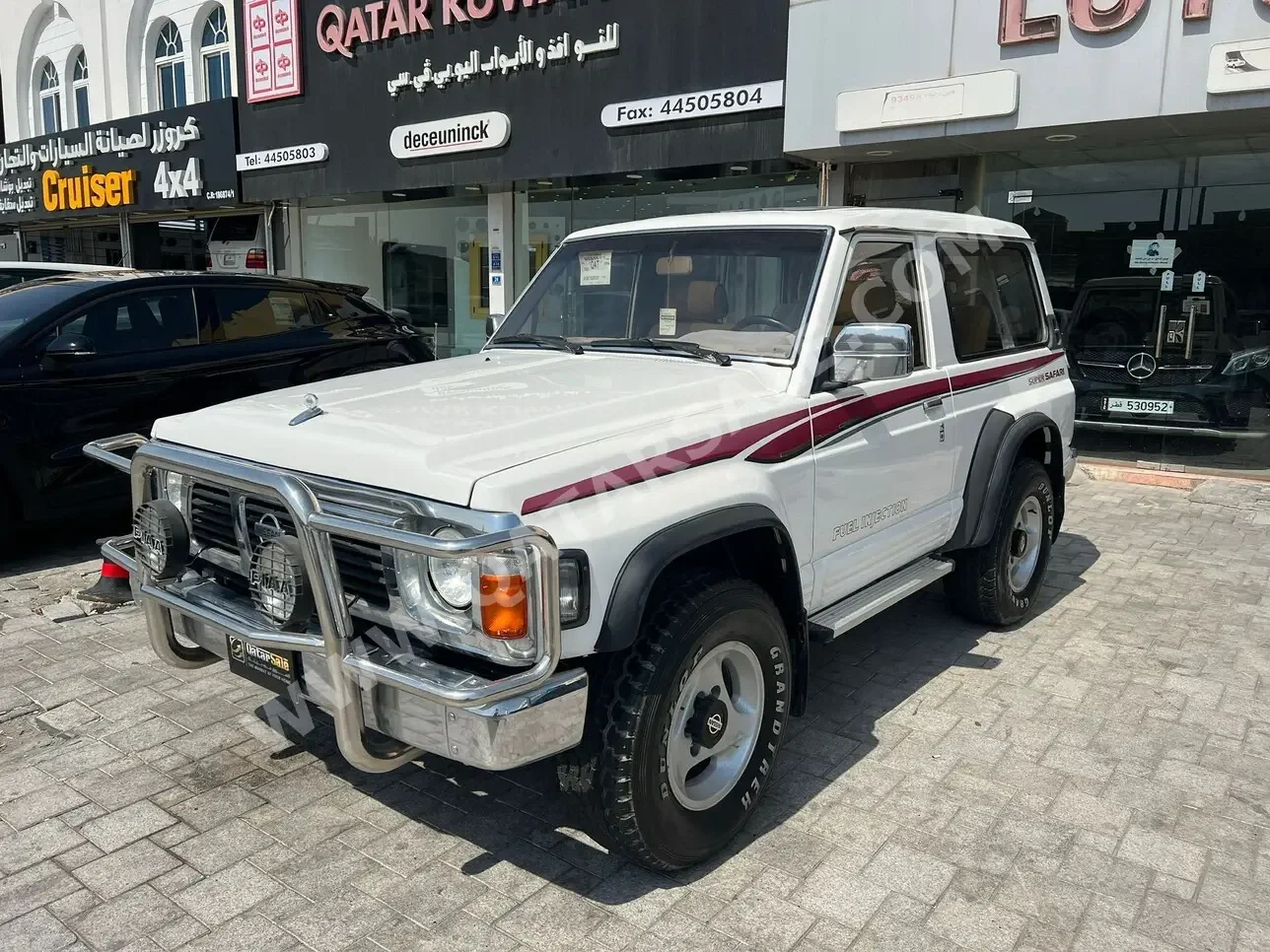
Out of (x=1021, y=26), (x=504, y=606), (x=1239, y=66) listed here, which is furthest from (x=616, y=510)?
(x=1021, y=26)

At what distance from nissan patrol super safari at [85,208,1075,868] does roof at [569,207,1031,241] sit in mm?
21

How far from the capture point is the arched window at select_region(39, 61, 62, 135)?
21.4 metres

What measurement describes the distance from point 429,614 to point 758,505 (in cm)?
110

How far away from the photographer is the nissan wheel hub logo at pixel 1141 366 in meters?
9.42

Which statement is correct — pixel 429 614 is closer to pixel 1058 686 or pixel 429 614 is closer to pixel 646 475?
pixel 646 475

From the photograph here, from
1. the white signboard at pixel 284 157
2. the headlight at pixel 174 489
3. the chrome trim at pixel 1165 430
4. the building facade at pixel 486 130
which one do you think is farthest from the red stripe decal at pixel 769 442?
the white signboard at pixel 284 157

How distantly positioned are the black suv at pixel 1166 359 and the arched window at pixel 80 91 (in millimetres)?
20546

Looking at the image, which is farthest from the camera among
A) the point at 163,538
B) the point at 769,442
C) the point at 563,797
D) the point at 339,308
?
the point at 339,308

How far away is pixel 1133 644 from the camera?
198 inches

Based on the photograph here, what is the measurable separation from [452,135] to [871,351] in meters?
10.5

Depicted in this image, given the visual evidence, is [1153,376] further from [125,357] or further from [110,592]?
[110,592]

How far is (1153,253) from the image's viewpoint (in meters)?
9.21

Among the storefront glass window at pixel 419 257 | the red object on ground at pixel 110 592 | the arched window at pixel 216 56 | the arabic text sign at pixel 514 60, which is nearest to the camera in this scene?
the red object on ground at pixel 110 592

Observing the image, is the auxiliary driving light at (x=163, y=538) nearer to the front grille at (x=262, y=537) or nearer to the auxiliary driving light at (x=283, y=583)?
the front grille at (x=262, y=537)
